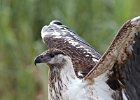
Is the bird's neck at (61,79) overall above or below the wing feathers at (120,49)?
below

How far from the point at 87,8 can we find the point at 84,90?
2.09 meters

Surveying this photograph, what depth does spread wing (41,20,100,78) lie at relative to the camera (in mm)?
6060

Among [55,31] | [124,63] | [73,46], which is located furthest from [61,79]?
[55,31]

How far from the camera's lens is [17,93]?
779 centimetres

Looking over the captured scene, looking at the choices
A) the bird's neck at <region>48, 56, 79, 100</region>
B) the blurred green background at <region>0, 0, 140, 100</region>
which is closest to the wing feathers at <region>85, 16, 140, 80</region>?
the bird's neck at <region>48, 56, 79, 100</region>

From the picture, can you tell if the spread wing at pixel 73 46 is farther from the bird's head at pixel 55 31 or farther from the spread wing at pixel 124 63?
the spread wing at pixel 124 63

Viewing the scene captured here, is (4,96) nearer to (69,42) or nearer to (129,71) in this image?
(69,42)

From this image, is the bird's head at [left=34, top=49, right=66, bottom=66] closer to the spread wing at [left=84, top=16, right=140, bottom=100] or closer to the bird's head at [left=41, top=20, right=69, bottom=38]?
the spread wing at [left=84, top=16, right=140, bottom=100]

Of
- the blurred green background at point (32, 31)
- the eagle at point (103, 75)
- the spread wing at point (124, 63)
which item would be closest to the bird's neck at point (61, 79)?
the eagle at point (103, 75)

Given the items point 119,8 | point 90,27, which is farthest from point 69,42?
point 90,27

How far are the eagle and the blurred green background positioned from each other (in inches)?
67.8

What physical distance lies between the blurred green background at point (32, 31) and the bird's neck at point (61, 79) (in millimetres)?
1733

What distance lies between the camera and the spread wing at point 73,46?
6060 mm

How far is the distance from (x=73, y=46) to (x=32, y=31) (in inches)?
58.7
